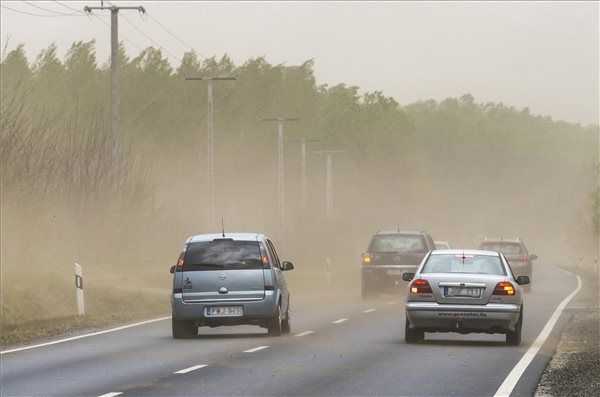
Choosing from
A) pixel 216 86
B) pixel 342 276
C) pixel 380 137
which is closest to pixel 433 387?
pixel 342 276

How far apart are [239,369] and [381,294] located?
2485 centimetres

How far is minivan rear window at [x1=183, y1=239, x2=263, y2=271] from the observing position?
25.5 m

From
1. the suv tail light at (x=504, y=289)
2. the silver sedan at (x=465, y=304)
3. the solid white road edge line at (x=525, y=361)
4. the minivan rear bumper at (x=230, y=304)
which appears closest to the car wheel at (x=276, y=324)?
the minivan rear bumper at (x=230, y=304)

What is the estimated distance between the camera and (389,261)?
43219mm

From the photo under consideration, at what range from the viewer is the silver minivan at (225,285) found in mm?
25297

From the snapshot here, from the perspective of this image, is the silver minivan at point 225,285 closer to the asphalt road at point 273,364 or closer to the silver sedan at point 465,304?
the asphalt road at point 273,364

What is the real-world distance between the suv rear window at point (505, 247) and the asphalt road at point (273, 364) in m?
20.9

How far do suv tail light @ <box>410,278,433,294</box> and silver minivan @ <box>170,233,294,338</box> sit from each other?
2.68m

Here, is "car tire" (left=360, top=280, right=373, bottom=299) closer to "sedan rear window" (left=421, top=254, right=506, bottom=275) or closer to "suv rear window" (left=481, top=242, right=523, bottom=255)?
"suv rear window" (left=481, top=242, right=523, bottom=255)

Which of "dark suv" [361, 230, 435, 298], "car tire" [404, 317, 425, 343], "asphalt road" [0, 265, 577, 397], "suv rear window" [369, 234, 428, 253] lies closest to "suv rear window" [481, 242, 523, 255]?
"suv rear window" [369, 234, 428, 253]

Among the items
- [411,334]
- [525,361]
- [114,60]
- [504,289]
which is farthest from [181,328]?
[114,60]

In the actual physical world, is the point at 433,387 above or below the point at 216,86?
below

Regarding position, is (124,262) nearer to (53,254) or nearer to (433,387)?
(53,254)

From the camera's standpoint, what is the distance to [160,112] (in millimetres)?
108125
